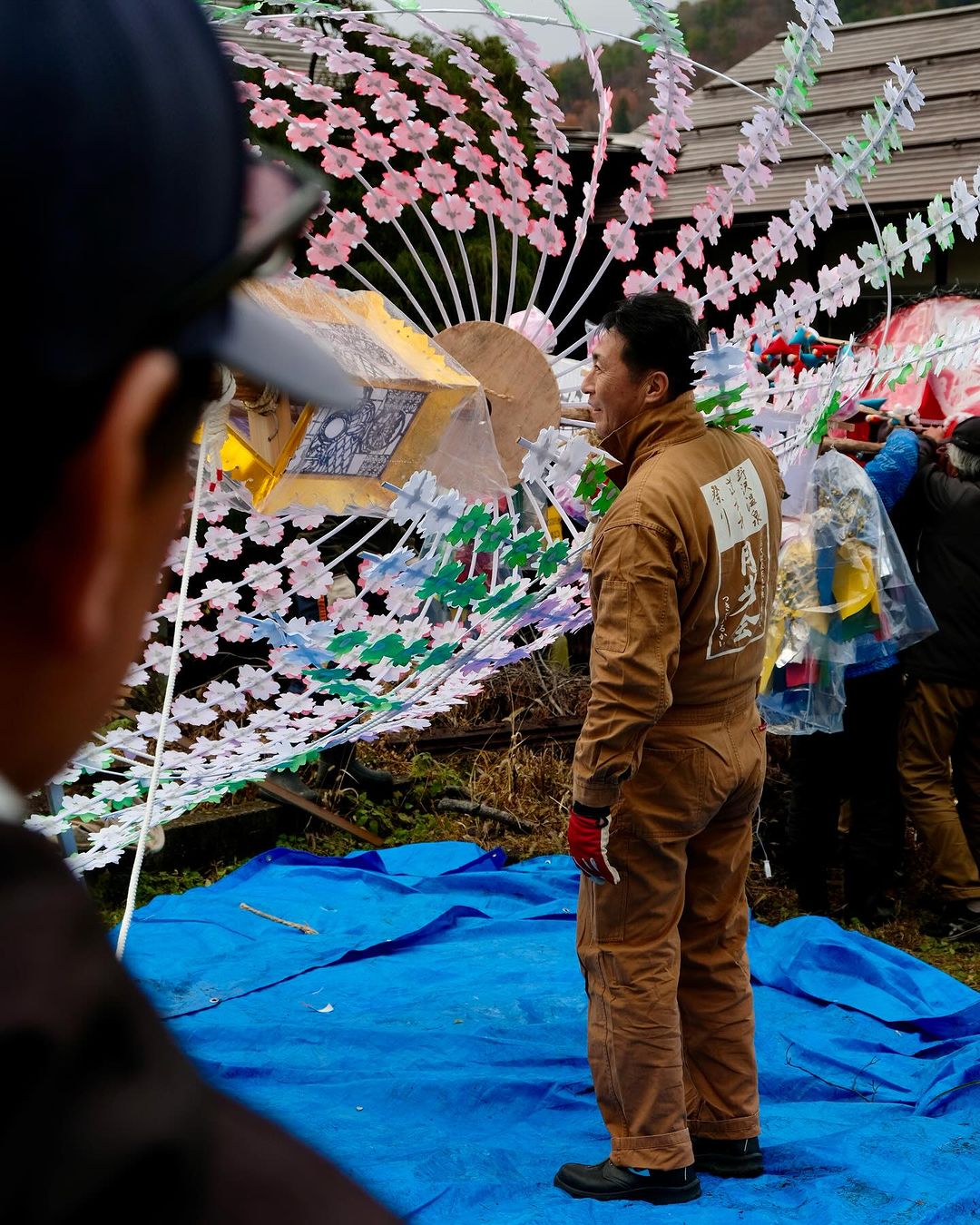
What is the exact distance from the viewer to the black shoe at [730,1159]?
9.29 feet

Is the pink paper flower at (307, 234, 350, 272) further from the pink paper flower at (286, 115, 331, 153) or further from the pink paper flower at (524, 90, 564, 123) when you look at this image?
the pink paper flower at (524, 90, 564, 123)

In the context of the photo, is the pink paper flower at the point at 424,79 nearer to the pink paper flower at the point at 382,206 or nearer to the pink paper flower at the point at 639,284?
the pink paper flower at the point at 382,206

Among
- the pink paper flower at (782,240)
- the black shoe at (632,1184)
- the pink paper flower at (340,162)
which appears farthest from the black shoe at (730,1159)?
the pink paper flower at (340,162)

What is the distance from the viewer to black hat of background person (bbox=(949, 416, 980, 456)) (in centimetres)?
425

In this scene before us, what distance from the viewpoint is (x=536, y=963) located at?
3908 mm

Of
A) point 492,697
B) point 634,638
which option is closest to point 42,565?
point 634,638

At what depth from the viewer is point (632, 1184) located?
2.69 metres

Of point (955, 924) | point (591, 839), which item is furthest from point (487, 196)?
point (955, 924)

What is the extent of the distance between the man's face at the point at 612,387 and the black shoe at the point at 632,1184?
1.55m

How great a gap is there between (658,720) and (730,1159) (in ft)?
3.35

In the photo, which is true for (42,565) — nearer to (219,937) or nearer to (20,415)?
(20,415)

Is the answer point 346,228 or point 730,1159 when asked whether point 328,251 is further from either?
point 730,1159

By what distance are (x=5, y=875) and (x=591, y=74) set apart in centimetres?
266

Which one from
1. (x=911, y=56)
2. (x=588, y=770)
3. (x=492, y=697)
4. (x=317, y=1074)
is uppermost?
(x=911, y=56)
